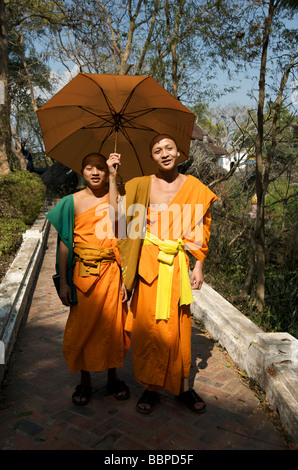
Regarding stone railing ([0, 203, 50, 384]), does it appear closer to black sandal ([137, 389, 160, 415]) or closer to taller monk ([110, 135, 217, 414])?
black sandal ([137, 389, 160, 415])

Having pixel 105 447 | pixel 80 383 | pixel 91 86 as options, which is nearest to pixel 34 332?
pixel 80 383

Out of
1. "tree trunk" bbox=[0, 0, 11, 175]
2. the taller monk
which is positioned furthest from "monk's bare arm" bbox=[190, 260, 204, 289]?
"tree trunk" bbox=[0, 0, 11, 175]

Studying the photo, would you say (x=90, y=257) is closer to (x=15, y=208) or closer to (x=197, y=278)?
(x=197, y=278)

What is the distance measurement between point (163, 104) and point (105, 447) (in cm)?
249

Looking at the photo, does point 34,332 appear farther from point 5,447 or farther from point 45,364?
point 5,447

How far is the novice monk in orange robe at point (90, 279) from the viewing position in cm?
304

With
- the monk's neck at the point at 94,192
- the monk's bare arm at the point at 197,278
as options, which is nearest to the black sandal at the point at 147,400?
the monk's bare arm at the point at 197,278

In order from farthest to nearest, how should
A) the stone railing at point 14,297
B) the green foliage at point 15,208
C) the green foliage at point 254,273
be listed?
the green foliage at point 15,208, the green foliage at point 254,273, the stone railing at point 14,297

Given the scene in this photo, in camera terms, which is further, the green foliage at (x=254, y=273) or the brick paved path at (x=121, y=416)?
the green foliage at (x=254, y=273)

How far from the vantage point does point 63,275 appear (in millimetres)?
3064

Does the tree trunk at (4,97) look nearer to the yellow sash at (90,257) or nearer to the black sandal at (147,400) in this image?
the yellow sash at (90,257)

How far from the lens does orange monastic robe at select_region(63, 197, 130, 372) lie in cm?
304

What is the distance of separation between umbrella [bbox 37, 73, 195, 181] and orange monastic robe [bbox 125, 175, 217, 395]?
0.54m

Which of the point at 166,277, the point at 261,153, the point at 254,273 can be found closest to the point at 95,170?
the point at 166,277
